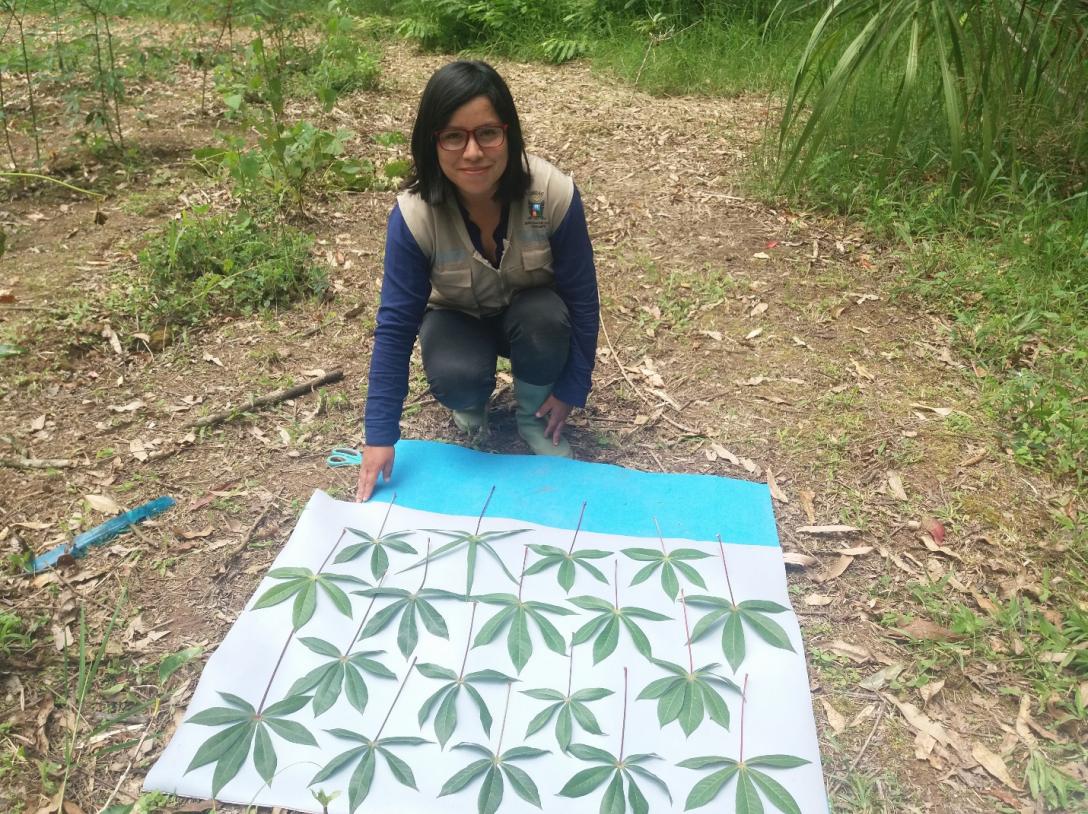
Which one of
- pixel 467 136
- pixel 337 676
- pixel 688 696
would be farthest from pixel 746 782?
pixel 467 136

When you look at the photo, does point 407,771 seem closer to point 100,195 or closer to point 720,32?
point 100,195

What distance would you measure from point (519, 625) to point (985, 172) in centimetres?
253

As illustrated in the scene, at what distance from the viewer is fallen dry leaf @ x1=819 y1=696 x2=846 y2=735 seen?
1.38 metres

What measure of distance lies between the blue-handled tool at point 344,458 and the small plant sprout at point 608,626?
0.75 meters

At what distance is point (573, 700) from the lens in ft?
4.57

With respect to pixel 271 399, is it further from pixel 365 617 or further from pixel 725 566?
pixel 725 566

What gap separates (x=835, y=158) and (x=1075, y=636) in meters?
2.29

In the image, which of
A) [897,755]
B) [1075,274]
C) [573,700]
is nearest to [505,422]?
[573,700]

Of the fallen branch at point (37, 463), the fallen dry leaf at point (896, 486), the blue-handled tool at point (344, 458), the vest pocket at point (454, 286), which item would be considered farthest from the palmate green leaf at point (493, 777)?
the fallen branch at point (37, 463)

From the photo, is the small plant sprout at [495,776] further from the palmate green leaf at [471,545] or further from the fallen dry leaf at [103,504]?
the fallen dry leaf at [103,504]

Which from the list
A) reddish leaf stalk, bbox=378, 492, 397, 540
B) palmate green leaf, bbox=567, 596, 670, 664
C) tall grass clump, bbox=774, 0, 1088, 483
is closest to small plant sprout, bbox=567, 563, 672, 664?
palmate green leaf, bbox=567, 596, 670, 664

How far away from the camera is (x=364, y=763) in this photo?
1.30 meters

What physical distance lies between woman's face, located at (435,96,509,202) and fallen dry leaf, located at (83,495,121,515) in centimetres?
116

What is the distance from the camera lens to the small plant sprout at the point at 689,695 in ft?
4.47
